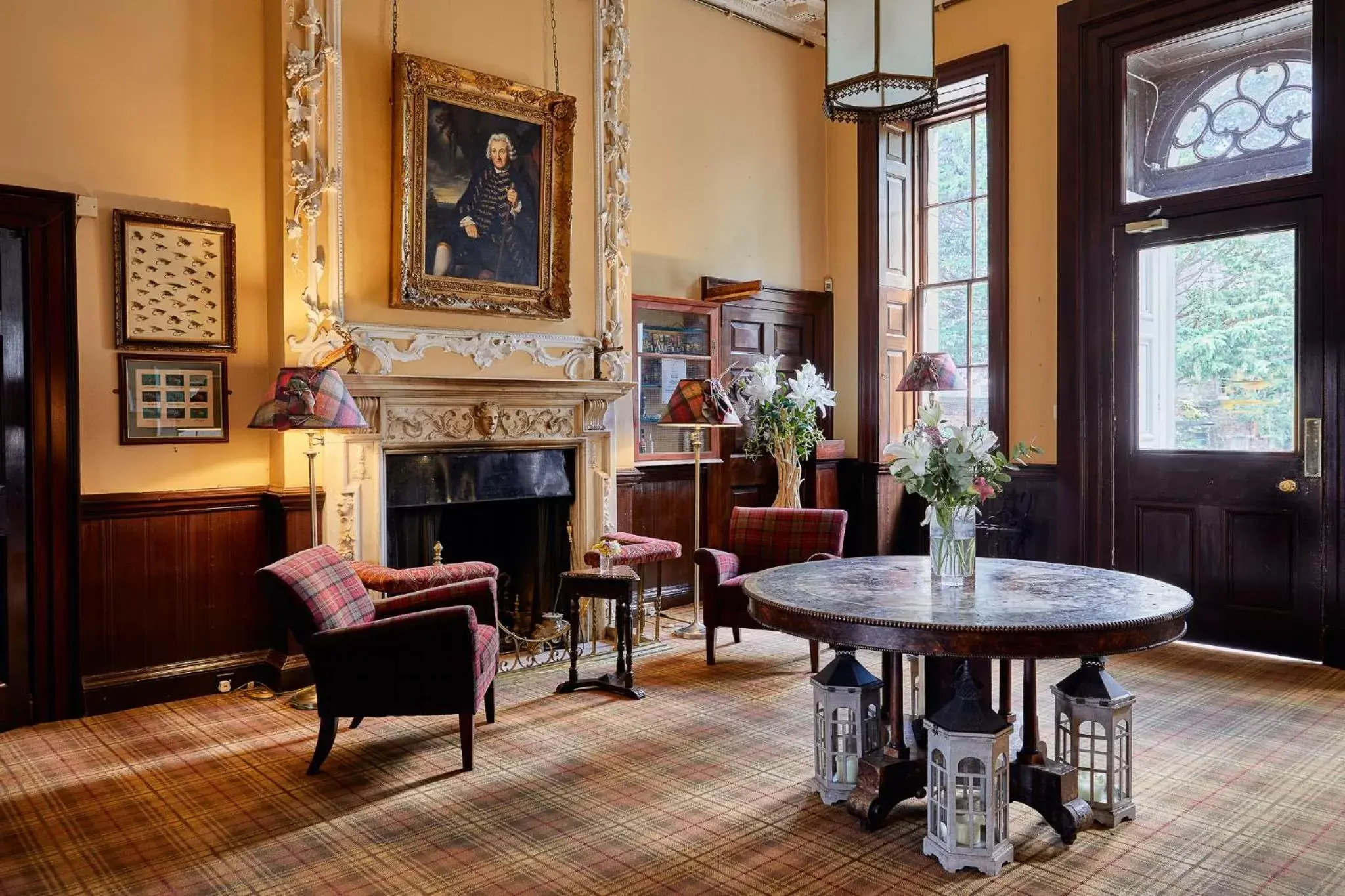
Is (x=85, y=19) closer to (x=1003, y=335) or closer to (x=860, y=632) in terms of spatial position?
(x=860, y=632)

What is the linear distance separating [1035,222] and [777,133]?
2009mm

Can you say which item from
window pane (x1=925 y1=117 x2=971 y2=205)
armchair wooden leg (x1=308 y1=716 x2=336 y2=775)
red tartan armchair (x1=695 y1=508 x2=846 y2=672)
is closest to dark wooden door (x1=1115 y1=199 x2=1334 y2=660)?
window pane (x1=925 y1=117 x2=971 y2=205)

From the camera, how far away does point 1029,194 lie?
20.7 ft

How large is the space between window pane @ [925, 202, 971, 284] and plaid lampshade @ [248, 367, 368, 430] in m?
4.60

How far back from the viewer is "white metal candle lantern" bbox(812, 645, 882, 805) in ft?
10.4

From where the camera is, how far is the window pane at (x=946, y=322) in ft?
22.6

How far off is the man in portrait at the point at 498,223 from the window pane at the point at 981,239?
10.7ft

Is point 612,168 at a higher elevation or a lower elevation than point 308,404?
higher

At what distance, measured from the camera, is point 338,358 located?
15.2 feet

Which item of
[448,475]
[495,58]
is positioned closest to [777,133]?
[495,58]

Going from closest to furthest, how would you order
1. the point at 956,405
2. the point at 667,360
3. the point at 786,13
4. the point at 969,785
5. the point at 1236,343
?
the point at 969,785
the point at 1236,343
the point at 667,360
the point at 956,405
the point at 786,13

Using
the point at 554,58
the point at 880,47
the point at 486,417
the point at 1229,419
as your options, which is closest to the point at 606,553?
the point at 486,417

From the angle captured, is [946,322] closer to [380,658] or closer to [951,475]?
[951,475]

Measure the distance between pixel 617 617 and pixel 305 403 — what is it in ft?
5.76
